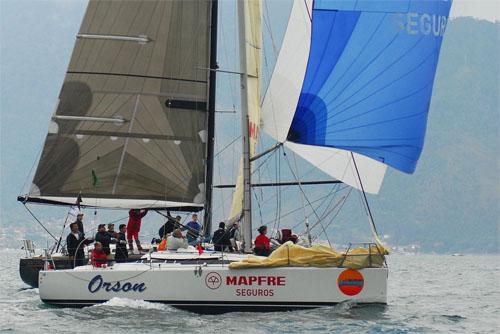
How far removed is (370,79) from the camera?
20469mm

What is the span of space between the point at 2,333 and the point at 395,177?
182 m

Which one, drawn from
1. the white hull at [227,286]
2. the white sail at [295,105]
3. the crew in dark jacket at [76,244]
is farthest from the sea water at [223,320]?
the white sail at [295,105]

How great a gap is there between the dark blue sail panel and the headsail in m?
1.34

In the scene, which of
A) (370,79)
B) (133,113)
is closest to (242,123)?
(370,79)

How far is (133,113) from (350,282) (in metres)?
6.63

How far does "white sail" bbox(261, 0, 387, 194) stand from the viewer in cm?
2058

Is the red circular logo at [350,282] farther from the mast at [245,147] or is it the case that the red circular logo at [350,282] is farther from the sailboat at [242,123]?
the mast at [245,147]

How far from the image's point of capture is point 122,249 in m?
20.5

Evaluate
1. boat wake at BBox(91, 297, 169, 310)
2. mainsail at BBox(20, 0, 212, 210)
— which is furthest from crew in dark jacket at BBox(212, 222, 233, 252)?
boat wake at BBox(91, 297, 169, 310)

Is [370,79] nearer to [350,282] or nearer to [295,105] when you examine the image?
[295,105]

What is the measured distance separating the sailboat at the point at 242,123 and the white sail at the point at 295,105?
3 centimetres

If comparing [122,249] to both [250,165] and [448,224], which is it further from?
[448,224]

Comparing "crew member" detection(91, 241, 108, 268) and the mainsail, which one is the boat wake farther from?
the mainsail

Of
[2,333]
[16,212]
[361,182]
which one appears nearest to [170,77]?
[361,182]
